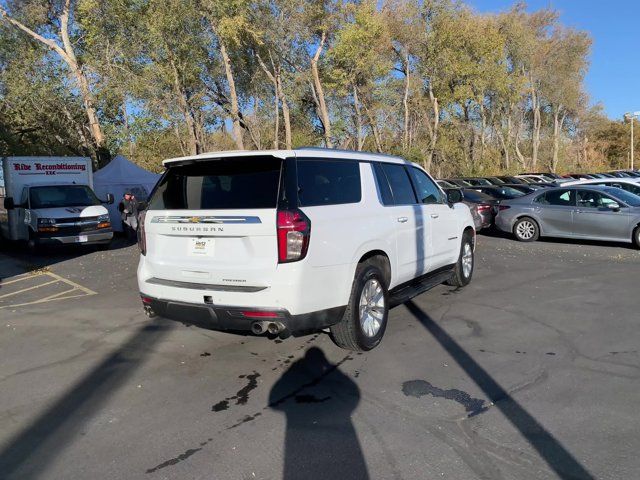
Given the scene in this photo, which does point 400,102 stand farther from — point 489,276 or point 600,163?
point 600,163

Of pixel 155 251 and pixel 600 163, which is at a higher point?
pixel 600 163

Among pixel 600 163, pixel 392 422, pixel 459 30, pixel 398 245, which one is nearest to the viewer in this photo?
pixel 392 422

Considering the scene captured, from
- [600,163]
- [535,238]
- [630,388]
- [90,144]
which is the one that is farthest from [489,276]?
[600,163]

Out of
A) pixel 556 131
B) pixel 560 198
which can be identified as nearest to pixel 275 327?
pixel 560 198

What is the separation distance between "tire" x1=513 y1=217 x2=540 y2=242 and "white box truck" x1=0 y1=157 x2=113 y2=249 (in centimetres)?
1081

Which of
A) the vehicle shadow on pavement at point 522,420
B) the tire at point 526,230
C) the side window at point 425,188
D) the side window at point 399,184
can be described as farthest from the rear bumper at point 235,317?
the tire at point 526,230

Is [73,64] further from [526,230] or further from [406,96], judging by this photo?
[526,230]

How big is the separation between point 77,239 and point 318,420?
423 inches

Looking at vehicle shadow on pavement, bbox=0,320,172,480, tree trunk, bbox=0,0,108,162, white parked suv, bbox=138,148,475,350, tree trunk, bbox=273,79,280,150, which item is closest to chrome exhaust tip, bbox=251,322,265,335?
white parked suv, bbox=138,148,475,350

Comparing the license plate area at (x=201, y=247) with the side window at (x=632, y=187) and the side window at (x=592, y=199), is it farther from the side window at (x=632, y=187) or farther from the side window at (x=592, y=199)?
the side window at (x=632, y=187)

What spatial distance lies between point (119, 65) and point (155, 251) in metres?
24.4

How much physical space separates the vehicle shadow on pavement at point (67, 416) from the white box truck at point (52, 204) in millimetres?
8300

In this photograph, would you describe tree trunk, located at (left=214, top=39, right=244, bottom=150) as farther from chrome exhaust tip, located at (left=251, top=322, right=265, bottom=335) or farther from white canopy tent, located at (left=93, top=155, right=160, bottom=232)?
chrome exhaust tip, located at (left=251, top=322, right=265, bottom=335)

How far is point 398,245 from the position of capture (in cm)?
540
